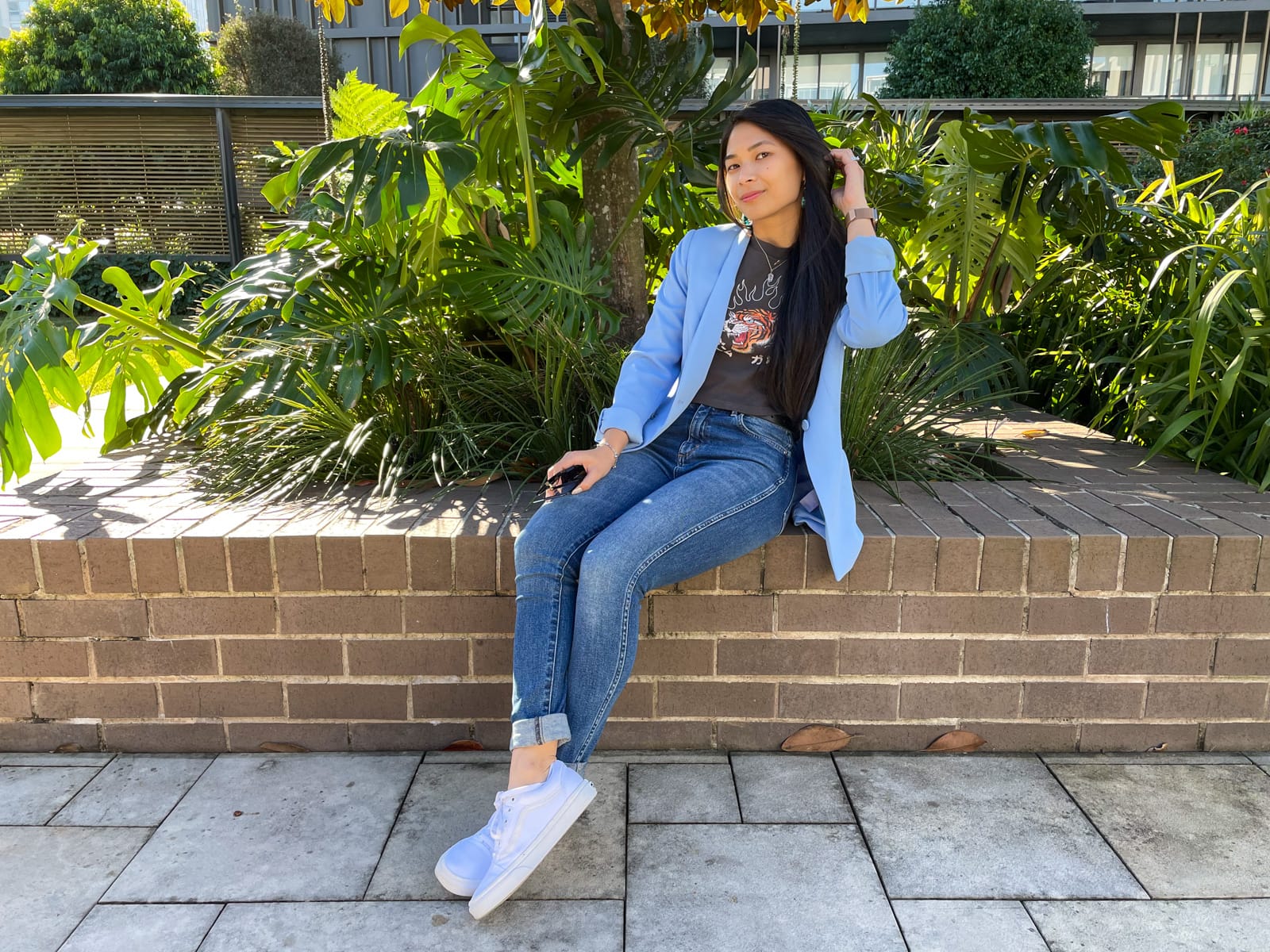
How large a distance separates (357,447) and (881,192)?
6.59 ft

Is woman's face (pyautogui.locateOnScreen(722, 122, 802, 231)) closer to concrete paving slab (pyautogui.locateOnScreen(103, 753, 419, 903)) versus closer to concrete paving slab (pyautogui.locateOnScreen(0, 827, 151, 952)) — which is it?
concrete paving slab (pyautogui.locateOnScreen(103, 753, 419, 903))

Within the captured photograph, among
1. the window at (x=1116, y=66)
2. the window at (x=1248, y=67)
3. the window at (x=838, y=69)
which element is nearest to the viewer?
the window at (x=1248, y=67)

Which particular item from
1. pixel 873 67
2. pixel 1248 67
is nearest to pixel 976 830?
pixel 873 67

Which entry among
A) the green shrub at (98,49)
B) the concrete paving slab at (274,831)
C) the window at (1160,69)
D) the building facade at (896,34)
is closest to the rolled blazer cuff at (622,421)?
the concrete paving slab at (274,831)

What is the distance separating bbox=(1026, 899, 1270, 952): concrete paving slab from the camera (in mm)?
1483

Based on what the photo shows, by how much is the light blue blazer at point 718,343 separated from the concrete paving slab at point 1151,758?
0.68 metres

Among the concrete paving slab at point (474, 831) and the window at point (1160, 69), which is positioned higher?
the window at point (1160, 69)

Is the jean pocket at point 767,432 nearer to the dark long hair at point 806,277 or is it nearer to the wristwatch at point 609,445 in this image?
the dark long hair at point 806,277

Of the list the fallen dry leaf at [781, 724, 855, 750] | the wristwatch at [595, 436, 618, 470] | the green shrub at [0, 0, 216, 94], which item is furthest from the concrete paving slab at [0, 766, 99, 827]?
the green shrub at [0, 0, 216, 94]

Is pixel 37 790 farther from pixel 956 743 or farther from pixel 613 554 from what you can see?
pixel 956 743

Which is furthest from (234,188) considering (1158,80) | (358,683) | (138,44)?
(1158,80)

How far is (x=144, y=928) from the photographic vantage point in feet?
5.03

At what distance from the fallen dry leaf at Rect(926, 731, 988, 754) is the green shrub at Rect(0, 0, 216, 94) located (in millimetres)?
22071

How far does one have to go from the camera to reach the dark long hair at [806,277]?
1.95 meters
